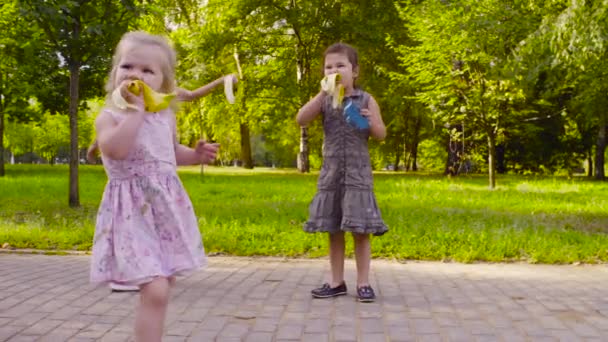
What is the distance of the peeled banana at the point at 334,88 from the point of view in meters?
4.57

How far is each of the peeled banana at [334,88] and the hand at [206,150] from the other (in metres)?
1.49

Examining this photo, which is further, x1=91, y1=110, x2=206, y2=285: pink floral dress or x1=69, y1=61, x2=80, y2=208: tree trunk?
x1=69, y1=61, x2=80, y2=208: tree trunk

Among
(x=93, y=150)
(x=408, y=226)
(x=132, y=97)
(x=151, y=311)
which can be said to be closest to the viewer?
(x=132, y=97)

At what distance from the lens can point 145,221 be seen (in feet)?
9.66

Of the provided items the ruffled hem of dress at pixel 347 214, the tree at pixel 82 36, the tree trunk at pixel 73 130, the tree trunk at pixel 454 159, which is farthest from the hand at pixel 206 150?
the tree trunk at pixel 454 159

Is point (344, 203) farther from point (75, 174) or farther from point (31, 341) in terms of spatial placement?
point (75, 174)

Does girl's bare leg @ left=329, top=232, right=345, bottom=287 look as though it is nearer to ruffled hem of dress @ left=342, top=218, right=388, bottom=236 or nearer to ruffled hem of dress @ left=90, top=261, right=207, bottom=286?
ruffled hem of dress @ left=342, top=218, right=388, bottom=236

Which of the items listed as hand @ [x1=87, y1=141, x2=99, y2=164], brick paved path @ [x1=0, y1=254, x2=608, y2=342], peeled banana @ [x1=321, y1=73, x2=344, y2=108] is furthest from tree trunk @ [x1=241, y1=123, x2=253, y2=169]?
→ hand @ [x1=87, y1=141, x2=99, y2=164]

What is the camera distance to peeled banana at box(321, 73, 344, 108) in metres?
4.57

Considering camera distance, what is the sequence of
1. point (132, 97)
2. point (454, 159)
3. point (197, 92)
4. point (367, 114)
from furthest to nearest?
point (454, 159)
point (367, 114)
point (197, 92)
point (132, 97)

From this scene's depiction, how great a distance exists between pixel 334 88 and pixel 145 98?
2.01m

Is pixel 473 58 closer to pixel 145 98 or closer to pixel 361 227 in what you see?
pixel 361 227

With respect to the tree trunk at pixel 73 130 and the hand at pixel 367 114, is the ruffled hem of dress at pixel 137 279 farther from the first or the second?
the tree trunk at pixel 73 130

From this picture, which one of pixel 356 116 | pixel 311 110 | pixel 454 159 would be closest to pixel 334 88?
pixel 356 116
